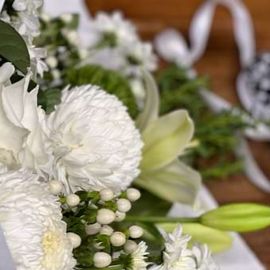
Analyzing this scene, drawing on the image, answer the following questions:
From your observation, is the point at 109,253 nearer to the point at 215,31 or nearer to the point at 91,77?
the point at 91,77

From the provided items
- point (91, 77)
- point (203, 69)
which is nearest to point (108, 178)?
point (91, 77)

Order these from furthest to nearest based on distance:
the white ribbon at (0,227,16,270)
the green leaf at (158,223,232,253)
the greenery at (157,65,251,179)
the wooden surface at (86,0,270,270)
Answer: the wooden surface at (86,0,270,270)
the greenery at (157,65,251,179)
the green leaf at (158,223,232,253)
the white ribbon at (0,227,16,270)

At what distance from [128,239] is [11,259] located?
11 cm

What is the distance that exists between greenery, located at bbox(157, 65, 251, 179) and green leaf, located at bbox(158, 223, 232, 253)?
8.4 inches

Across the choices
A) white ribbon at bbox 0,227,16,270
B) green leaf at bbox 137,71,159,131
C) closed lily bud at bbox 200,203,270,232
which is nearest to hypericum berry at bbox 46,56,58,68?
green leaf at bbox 137,71,159,131

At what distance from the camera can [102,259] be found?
0.47 meters

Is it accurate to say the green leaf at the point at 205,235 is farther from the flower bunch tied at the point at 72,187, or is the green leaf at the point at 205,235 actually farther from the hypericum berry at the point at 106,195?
the hypericum berry at the point at 106,195

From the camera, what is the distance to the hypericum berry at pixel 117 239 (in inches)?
18.9

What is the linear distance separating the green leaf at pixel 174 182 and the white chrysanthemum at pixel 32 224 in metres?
0.21

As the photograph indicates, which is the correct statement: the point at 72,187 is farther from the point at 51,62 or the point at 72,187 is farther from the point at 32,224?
the point at 51,62

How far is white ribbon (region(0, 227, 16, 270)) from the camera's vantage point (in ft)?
1.34

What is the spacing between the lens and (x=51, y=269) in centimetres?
44

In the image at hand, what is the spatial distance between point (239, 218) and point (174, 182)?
0.08 meters

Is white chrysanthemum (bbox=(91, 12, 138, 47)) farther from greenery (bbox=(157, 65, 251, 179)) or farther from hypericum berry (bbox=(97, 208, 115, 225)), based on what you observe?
hypericum berry (bbox=(97, 208, 115, 225))
